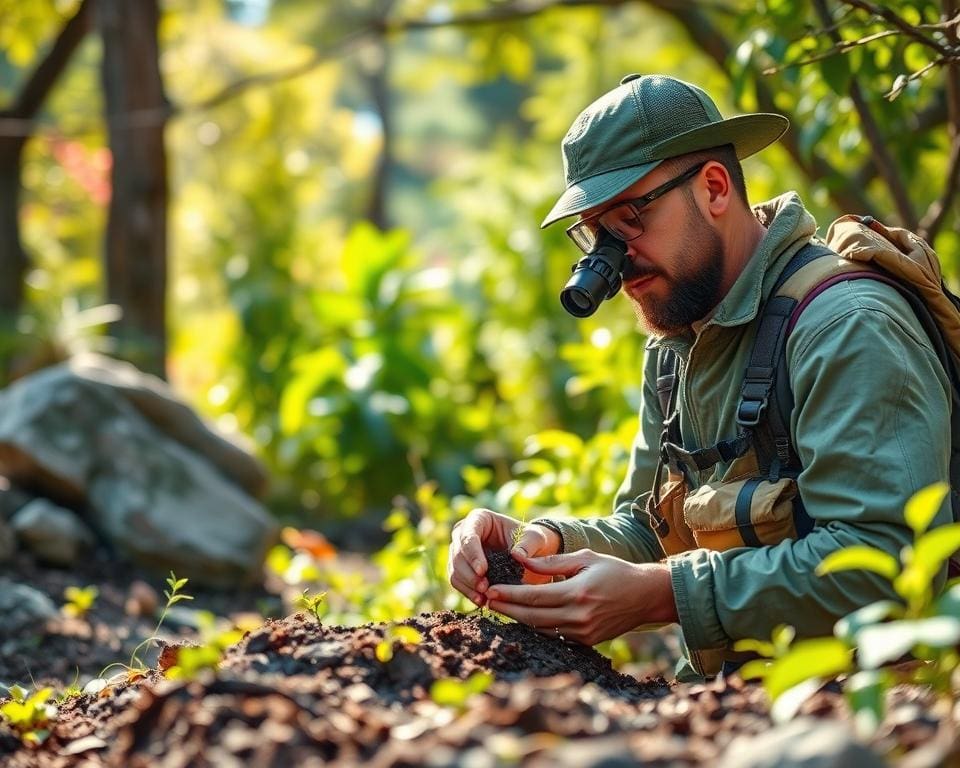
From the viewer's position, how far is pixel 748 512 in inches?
109

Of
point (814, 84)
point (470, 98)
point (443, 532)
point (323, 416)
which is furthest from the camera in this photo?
point (470, 98)

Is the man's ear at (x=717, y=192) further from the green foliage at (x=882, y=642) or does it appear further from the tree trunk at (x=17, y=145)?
the tree trunk at (x=17, y=145)

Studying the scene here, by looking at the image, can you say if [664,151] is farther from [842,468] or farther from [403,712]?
[403,712]

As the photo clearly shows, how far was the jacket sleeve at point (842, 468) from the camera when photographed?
8.34ft

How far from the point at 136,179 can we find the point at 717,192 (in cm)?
725

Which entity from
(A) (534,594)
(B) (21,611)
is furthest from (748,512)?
(B) (21,611)

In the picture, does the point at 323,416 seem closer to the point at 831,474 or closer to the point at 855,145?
the point at 855,145

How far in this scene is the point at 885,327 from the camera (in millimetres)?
2637

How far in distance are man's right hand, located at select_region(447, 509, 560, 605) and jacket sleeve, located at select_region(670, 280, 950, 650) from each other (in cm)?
44

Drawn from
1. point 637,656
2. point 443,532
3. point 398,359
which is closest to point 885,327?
point 443,532

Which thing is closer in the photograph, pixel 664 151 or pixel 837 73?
pixel 664 151

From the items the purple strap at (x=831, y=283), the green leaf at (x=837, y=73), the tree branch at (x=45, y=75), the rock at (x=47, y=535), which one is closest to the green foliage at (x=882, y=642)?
the purple strap at (x=831, y=283)

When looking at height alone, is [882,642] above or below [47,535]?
below

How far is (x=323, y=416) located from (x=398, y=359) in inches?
27.2
